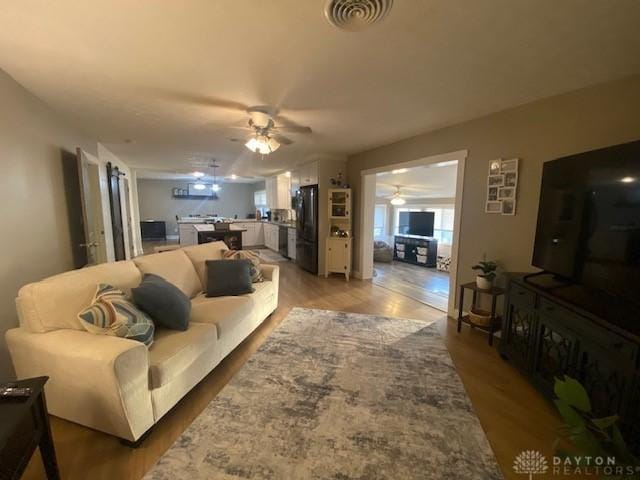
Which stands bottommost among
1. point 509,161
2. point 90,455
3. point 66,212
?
point 90,455

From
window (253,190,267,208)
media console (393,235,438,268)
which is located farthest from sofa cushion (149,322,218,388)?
→ window (253,190,267,208)

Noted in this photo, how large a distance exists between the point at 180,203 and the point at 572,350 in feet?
36.1

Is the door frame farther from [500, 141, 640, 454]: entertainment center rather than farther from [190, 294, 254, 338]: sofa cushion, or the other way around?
[190, 294, 254, 338]: sofa cushion

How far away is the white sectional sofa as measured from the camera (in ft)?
4.63

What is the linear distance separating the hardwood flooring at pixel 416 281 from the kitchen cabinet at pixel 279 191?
320 cm

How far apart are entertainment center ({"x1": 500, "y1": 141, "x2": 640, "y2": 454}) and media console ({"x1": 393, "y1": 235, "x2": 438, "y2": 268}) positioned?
4.16m

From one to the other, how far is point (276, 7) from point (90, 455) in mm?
2600

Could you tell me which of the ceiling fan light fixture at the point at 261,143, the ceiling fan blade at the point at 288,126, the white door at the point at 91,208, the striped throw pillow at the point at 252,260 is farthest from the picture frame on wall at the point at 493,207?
the white door at the point at 91,208

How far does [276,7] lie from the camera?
4.22ft

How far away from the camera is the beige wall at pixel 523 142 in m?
1.99

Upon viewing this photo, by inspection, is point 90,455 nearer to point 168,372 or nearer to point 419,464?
point 168,372

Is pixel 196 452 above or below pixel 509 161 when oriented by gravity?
below

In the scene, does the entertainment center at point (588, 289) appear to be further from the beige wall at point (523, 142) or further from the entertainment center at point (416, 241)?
the entertainment center at point (416, 241)

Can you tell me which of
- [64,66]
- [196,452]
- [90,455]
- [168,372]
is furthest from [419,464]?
[64,66]
